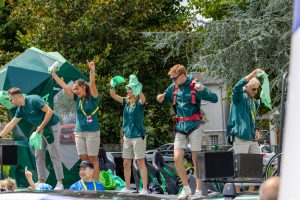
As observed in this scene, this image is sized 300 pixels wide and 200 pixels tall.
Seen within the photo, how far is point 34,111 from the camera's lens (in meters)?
12.2

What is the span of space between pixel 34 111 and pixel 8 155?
41.4 inches

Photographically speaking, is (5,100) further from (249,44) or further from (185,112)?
(249,44)

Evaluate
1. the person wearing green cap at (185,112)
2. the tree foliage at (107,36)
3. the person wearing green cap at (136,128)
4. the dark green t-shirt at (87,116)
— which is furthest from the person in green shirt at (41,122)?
the tree foliage at (107,36)

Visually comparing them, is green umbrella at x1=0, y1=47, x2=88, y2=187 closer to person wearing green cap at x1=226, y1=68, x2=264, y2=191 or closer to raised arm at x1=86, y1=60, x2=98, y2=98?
raised arm at x1=86, y1=60, x2=98, y2=98

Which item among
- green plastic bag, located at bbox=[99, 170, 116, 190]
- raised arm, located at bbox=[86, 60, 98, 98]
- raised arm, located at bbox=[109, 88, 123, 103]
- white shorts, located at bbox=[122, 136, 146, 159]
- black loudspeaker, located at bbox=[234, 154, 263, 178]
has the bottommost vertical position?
green plastic bag, located at bbox=[99, 170, 116, 190]

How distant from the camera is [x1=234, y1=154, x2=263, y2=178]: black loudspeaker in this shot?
8172mm

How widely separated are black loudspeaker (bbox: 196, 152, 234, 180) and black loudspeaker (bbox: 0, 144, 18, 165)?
399cm

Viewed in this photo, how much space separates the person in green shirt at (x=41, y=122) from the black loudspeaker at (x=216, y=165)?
4.37 metres

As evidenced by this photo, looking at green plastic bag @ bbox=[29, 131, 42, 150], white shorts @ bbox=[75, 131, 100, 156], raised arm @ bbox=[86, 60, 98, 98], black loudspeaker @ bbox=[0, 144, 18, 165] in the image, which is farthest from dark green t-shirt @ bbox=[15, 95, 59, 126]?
black loudspeaker @ bbox=[0, 144, 18, 165]

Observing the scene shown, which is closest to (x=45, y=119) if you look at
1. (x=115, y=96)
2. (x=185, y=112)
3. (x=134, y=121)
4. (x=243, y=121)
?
(x=115, y=96)

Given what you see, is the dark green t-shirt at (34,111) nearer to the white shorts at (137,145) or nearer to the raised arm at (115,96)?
the raised arm at (115,96)

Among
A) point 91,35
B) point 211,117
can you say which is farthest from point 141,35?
point 211,117

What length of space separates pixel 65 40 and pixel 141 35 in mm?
2423

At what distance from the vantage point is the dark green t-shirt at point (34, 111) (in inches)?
476
